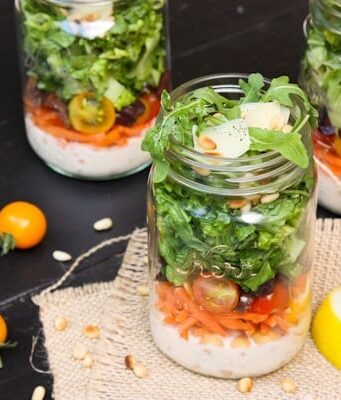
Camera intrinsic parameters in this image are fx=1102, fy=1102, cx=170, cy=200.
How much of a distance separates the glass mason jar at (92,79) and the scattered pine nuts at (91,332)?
0.37m

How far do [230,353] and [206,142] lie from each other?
1.07ft

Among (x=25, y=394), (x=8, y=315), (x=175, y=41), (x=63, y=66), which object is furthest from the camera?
(x=175, y=41)

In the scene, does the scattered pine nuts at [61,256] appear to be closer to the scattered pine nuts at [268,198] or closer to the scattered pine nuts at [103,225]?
the scattered pine nuts at [103,225]

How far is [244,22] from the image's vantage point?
7.63 ft

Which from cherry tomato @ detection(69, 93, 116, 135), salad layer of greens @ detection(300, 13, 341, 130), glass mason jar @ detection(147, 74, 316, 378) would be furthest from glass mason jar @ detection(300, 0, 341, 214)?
cherry tomato @ detection(69, 93, 116, 135)

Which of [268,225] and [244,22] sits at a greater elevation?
[268,225]

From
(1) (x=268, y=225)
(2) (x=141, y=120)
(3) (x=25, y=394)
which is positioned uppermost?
(1) (x=268, y=225)

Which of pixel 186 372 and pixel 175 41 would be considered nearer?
pixel 186 372

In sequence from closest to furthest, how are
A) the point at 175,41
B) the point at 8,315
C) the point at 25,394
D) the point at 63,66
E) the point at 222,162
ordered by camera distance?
the point at 222,162, the point at 25,394, the point at 8,315, the point at 63,66, the point at 175,41

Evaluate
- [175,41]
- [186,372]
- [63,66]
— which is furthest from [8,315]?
[175,41]

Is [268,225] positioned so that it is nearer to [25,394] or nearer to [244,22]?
[25,394]

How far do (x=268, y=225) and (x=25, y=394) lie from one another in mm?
463

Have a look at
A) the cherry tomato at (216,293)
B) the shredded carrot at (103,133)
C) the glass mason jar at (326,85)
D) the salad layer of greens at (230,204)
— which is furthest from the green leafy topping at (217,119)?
the shredded carrot at (103,133)

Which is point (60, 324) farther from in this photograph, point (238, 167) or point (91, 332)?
point (238, 167)
